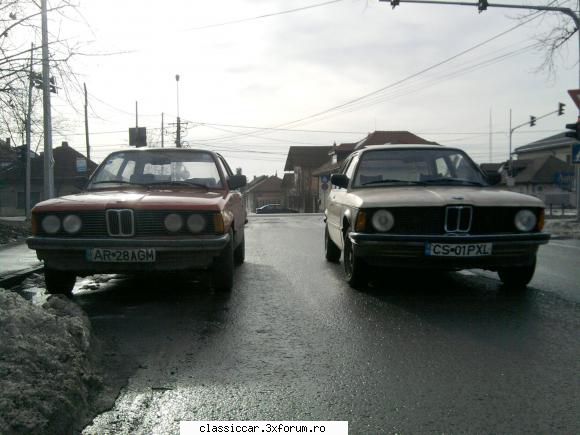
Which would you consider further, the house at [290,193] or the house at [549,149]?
the house at [290,193]

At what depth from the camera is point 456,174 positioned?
650 centimetres

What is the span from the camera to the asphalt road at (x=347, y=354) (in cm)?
267

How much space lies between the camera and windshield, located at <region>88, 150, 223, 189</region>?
641cm

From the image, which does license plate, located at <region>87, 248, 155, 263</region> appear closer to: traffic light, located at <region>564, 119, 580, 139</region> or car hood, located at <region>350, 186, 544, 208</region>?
car hood, located at <region>350, 186, 544, 208</region>

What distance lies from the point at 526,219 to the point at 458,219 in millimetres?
709

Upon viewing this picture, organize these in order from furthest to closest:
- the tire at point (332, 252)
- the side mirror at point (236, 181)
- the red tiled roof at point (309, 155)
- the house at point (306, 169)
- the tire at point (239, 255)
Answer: the red tiled roof at point (309, 155), the house at point (306, 169), the tire at point (332, 252), the tire at point (239, 255), the side mirror at point (236, 181)

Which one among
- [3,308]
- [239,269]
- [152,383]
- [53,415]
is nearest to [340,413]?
[152,383]

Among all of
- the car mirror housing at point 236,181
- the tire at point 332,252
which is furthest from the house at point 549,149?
the car mirror housing at point 236,181

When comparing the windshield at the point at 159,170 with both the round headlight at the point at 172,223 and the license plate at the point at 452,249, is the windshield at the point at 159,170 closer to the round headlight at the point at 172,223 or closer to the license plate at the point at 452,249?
the round headlight at the point at 172,223

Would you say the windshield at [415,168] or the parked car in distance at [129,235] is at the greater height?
the windshield at [415,168]

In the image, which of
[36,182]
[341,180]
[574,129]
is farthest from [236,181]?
[36,182]

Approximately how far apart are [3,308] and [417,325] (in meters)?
2.96

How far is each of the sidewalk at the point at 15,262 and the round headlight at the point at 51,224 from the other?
1.47m

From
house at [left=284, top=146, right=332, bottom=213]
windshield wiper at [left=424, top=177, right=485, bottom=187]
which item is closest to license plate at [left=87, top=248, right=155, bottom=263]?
windshield wiper at [left=424, top=177, right=485, bottom=187]
